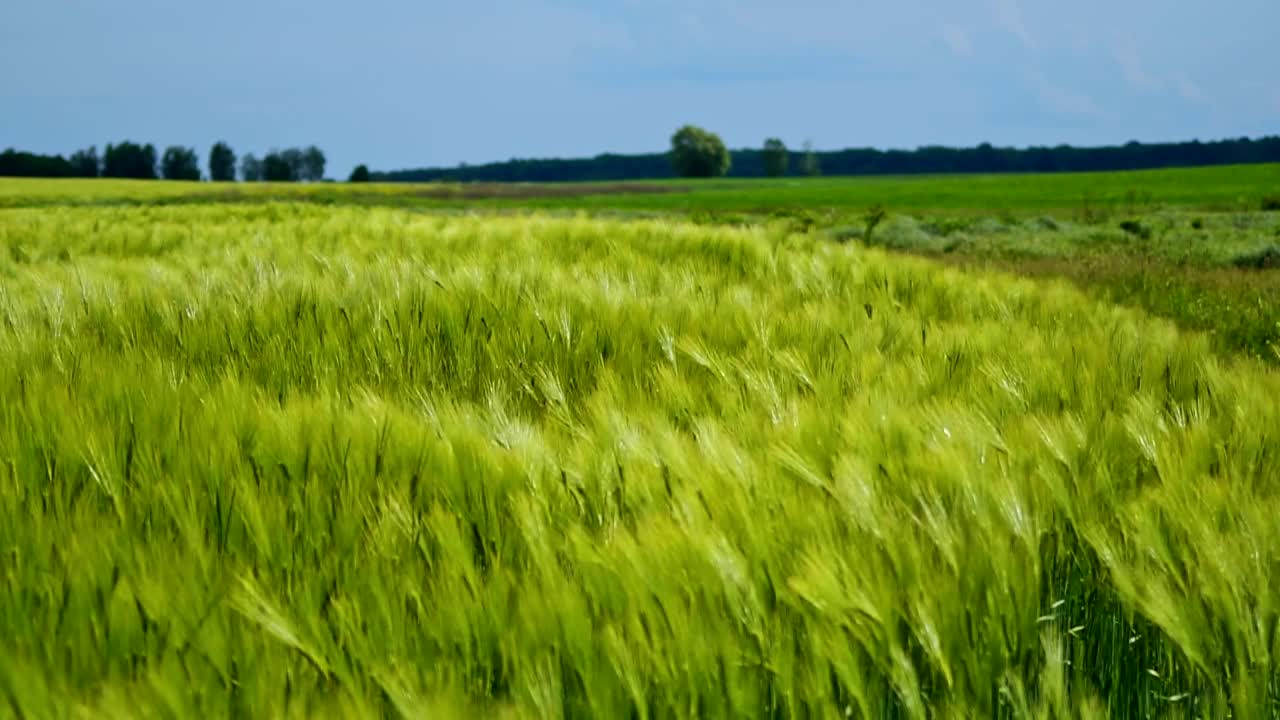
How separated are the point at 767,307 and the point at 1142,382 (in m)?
1.06

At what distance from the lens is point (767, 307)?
291cm

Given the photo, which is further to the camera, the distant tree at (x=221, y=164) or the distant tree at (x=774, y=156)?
the distant tree at (x=774, y=156)

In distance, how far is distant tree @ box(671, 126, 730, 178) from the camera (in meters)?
105

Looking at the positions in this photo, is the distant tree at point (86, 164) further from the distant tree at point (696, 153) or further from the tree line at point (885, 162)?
the distant tree at point (696, 153)

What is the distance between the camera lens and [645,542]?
1.01m

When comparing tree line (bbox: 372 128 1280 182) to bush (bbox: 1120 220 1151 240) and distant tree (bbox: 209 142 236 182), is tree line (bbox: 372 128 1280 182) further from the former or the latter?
bush (bbox: 1120 220 1151 240)

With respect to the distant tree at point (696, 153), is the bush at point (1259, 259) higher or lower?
lower

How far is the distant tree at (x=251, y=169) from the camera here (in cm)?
10269

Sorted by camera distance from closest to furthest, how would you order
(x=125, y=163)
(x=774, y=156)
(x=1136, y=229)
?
(x=1136, y=229)
(x=125, y=163)
(x=774, y=156)

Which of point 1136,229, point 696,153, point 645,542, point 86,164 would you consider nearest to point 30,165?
point 86,164

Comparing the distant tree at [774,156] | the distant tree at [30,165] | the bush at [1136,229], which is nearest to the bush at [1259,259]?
the bush at [1136,229]

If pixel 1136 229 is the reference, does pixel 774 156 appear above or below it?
above

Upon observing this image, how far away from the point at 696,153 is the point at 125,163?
54.8m

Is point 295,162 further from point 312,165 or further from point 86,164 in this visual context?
point 86,164
